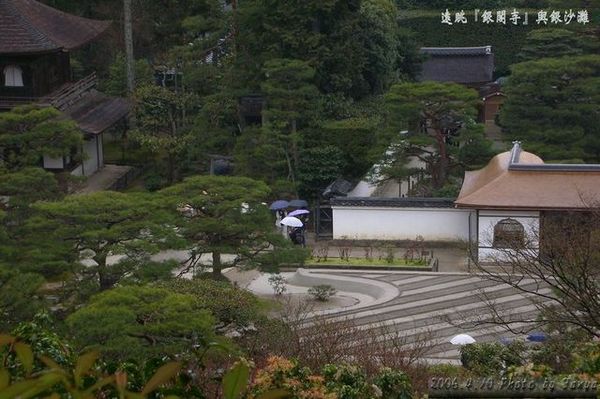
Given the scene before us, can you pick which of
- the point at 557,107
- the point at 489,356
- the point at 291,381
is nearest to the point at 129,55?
the point at 557,107

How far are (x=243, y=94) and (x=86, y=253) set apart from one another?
11.2m

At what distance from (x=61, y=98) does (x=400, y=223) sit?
10106 mm

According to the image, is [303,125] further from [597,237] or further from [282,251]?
[597,237]

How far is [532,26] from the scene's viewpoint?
4188 centimetres

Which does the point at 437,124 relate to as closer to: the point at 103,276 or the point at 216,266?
the point at 216,266

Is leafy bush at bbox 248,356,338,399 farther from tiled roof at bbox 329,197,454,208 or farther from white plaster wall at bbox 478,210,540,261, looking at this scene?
tiled roof at bbox 329,197,454,208

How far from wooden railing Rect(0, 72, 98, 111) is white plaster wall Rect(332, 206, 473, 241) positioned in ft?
27.6

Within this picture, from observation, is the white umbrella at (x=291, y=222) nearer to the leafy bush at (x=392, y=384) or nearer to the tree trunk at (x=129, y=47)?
the tree trunk at (x=129, y=47)

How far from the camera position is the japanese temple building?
89.1 feet

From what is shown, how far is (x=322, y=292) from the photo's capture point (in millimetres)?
20688

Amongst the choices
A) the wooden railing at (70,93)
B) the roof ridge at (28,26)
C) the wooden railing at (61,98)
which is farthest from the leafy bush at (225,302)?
the roof ridge at (28,26)

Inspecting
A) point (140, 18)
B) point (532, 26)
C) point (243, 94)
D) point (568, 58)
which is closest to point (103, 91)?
point (140, 18)

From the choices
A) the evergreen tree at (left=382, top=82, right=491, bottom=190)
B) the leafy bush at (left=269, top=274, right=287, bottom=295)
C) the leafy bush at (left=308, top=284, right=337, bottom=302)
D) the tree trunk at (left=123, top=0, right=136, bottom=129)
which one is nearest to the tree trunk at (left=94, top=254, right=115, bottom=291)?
the leafy bush at (left=269, top=274, right=287, bottom=295)

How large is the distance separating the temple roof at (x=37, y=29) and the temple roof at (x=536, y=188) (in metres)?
12.2
